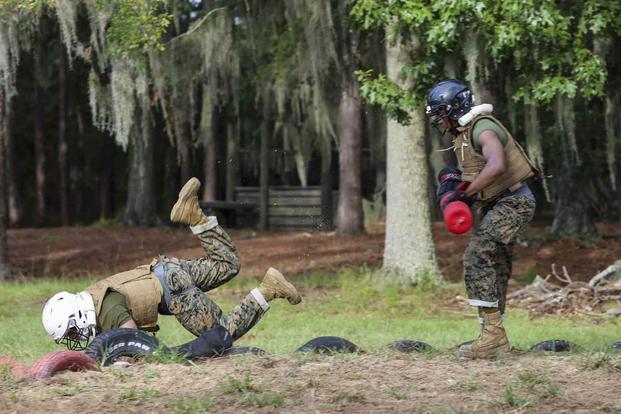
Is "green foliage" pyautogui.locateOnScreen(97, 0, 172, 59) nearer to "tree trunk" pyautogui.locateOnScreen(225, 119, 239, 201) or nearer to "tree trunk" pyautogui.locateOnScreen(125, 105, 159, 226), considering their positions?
"tree trunk" pyautogui.locateOnScreen(125, 105, 159, 226)

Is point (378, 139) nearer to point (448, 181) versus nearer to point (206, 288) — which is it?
point (206, 288)

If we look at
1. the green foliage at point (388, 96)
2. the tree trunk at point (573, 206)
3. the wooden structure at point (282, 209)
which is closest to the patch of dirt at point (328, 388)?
the green foliage at point (388, 96)

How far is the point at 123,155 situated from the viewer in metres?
37.0

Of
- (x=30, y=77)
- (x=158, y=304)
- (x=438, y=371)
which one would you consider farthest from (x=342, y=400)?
(x=30, y=77)

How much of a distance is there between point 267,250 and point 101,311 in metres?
12.0

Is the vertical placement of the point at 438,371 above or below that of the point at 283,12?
below

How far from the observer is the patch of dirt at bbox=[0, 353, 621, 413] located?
5.07 metres

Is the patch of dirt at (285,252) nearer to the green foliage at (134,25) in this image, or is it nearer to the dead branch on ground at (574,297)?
the dead branch on ground at (574,297)

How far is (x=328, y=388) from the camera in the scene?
536 cm

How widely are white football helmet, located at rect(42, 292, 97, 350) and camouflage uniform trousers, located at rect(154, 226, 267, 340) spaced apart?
0.58 meters

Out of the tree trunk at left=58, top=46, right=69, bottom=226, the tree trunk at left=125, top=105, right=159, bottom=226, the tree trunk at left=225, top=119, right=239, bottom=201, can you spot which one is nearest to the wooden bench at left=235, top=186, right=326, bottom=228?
the tree trunk at left=225, top=119, right=239, bottom=201

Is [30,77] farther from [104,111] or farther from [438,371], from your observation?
[438,371]

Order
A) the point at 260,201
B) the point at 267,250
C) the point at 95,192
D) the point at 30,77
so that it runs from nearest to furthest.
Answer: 1. the point at 267,250
2. the point at 260,201
3. the point at 30,77
4. the point at 95,192

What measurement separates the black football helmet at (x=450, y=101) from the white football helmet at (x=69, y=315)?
2687 mm
